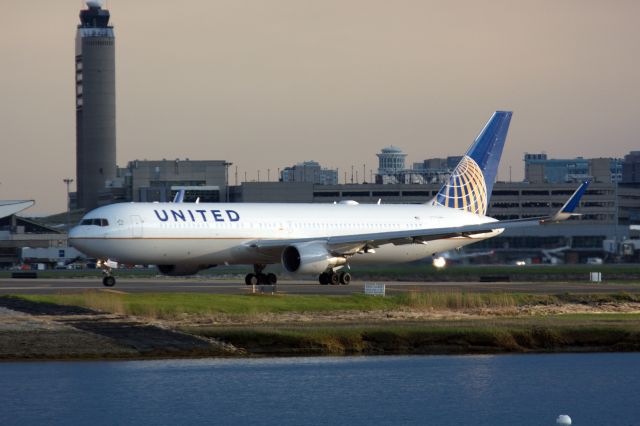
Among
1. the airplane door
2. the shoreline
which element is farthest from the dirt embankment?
the airplane door

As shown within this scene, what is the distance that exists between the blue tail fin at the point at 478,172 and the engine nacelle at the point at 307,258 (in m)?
15.5

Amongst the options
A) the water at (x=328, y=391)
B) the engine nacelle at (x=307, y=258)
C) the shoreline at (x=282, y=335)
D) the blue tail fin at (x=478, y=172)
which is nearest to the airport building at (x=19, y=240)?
A: the blue tail fin at (x=478, y=172)

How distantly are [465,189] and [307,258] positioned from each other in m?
19.5

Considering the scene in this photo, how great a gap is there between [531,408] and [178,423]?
32.9ft

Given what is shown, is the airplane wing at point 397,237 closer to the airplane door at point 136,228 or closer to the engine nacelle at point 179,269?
the engine nacelle at point 179,269

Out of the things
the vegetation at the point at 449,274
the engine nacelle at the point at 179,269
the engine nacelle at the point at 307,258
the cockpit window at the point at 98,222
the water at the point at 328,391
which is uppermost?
the cockpit window at the point at 98,222

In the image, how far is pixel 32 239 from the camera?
15625 cm

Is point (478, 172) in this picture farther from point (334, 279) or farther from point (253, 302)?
point (253, 302)

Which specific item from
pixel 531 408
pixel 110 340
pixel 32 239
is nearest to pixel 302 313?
pixel 110 340

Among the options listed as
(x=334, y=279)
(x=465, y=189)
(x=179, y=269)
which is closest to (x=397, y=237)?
(x=334, y=279)

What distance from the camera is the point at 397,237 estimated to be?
73875mm

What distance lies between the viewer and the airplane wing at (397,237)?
72188 millimetres

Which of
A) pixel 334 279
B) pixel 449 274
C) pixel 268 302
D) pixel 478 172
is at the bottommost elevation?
pixel 449 274

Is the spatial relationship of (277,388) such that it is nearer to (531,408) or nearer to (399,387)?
(399,387)
